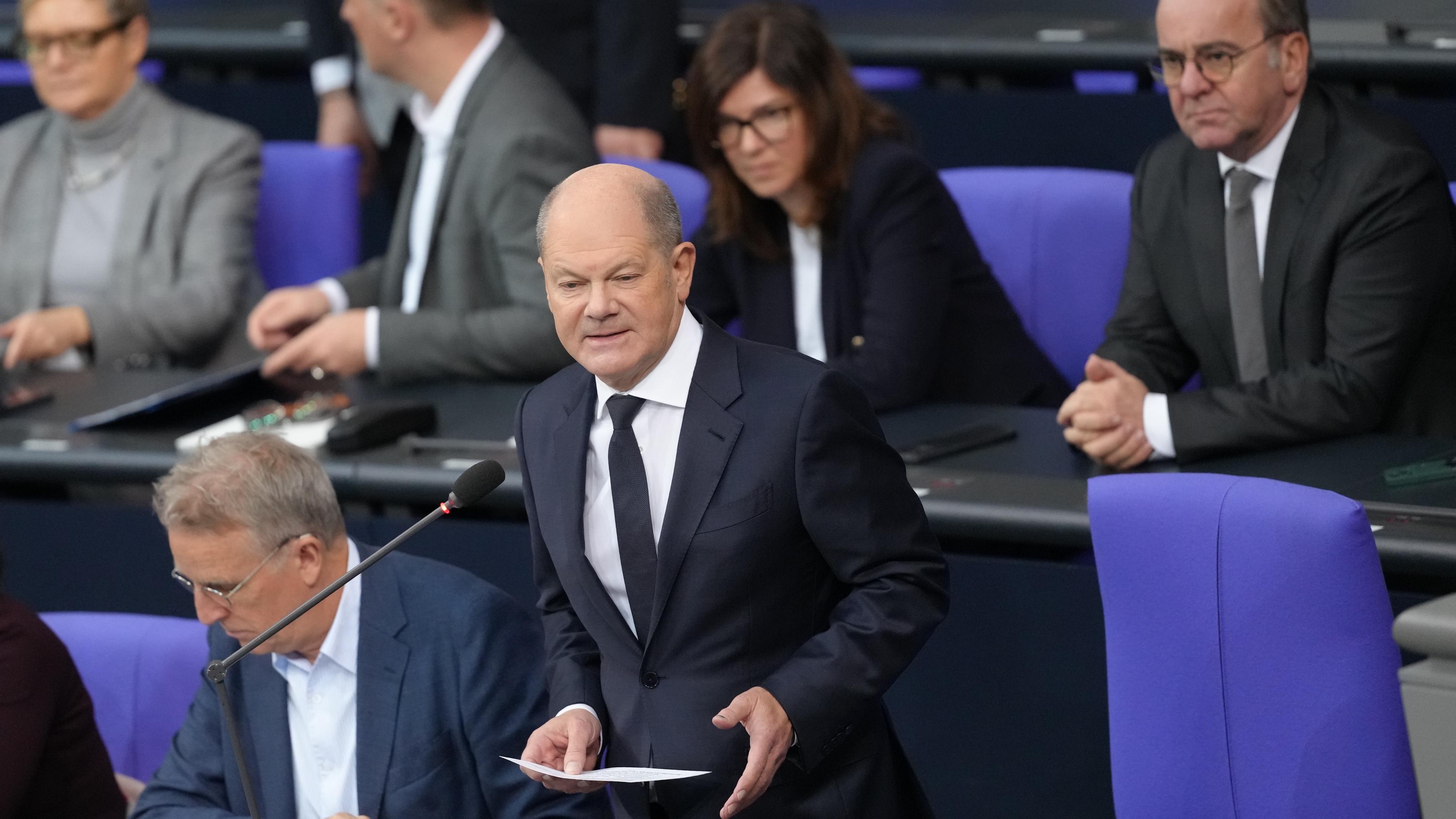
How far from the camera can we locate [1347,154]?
2.47m

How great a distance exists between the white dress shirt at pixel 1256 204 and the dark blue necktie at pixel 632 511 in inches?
36.4

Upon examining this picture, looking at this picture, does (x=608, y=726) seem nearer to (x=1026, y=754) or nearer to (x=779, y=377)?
(x=779, y=377)

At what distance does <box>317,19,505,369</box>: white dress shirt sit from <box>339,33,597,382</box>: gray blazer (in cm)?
1

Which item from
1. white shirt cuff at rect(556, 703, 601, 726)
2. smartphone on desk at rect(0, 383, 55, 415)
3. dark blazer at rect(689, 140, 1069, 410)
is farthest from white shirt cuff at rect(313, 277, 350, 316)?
white shirt cuff at rect(556, 703, 601, 726)

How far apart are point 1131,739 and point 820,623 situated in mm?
409

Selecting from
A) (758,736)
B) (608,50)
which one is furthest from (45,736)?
(608,50)

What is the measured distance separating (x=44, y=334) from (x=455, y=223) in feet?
2.62

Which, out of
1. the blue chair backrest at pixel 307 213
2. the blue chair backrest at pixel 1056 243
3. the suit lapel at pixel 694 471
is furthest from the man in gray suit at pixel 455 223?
the suit lapel at pixel 694 471

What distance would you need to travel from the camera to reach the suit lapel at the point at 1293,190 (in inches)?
98.2

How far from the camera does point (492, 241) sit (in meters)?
3.27

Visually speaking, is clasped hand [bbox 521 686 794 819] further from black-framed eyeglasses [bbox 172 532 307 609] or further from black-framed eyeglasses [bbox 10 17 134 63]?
black-framed eyeglasses [bbox 10 17 134 63]

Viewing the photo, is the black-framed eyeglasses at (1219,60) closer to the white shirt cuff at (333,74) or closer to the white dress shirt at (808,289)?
the white dress shirt at (808,289)

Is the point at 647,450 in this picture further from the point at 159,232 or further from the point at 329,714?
the point at 159,232

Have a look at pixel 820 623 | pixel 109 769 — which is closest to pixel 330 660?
pixel 109 769
